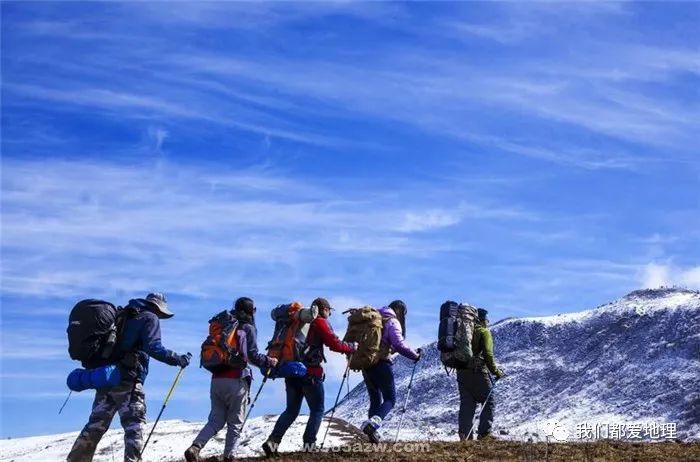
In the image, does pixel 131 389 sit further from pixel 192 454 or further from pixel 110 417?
pixel 192 454

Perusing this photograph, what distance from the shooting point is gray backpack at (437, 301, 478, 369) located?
65.7ft

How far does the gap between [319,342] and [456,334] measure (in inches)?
156

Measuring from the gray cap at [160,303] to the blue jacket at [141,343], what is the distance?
97mm

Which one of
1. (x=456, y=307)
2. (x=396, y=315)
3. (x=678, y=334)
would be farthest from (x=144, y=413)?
(x=678, y=334)

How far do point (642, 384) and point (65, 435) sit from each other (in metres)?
26.5

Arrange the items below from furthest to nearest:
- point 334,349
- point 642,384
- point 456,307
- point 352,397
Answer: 1. point 352,397
2. point 642,384
3. point 456,307
4. point 334,349

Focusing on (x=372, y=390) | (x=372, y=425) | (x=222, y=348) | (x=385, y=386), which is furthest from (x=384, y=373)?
(x=222, y=348)

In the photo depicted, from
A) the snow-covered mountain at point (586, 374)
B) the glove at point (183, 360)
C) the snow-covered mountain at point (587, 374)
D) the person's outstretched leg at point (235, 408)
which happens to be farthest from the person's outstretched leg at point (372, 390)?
the snow-covered mountain at point (587, 374)

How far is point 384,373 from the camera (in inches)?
712

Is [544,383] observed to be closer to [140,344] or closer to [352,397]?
[352,397]

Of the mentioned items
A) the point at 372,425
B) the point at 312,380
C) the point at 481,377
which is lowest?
the point at 372,425

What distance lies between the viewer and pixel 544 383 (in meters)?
53.1

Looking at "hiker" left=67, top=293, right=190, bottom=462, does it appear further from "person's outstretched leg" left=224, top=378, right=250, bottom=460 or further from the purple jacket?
the purple jacket

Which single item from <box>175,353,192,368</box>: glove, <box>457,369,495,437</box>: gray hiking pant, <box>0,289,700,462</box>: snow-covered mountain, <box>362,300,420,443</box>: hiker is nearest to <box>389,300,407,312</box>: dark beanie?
<box>362,300,420,443</box>: hiker
